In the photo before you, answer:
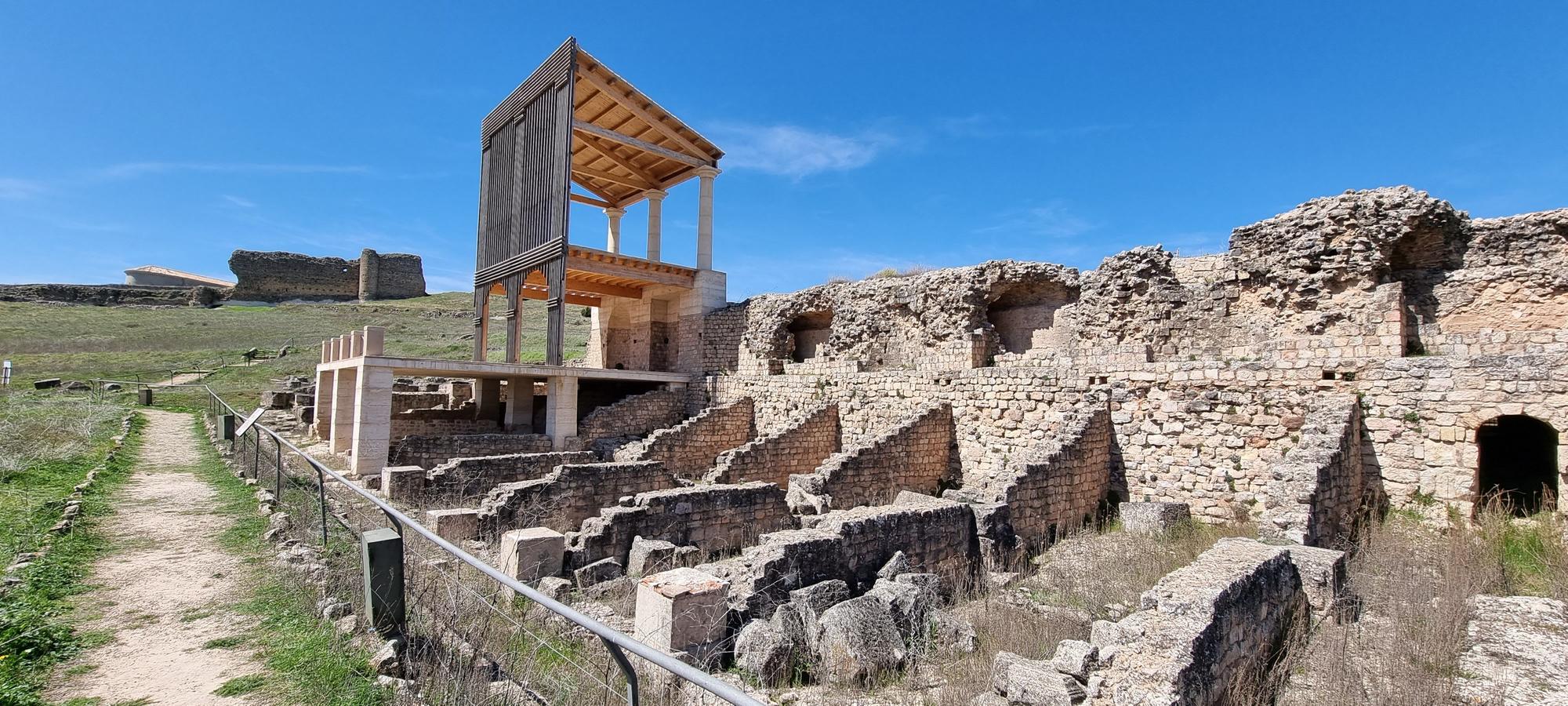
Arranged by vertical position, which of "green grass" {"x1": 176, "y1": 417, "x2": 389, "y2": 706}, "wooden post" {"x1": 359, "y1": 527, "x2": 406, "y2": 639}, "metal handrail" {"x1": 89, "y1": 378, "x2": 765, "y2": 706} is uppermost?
"metal handrail" {"x1": 89, "y1": 378, "x2": 765, "y2": 706}

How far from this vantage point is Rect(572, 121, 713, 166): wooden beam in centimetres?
2000

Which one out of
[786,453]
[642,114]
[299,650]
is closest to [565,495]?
[786,453]

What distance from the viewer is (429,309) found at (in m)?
53.7

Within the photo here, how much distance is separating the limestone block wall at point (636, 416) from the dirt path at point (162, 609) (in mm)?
8979

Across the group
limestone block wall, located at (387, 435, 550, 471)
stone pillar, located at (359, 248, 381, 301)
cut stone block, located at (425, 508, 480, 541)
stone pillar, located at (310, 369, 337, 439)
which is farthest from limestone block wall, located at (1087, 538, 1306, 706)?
stone pillar, located at (359, 248, 381, 301)

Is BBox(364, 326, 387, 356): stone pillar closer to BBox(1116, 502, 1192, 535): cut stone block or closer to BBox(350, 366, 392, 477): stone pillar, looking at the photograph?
BBox(350, 366, 392, 477): stone pillar

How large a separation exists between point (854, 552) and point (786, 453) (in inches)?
287

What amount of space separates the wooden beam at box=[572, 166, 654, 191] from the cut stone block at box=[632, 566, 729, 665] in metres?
20.0

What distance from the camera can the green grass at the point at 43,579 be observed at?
14.7 feet

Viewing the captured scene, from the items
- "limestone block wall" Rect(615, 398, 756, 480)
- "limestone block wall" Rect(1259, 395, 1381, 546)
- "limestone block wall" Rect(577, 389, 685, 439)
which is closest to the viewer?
"limestone block wall" Rect(1259, 395, 1381, 546)

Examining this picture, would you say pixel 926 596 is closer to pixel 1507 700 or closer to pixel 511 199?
pixel 1507 700

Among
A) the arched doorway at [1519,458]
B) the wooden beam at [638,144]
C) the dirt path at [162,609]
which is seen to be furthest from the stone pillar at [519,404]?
the arched doorway at [1519,458]

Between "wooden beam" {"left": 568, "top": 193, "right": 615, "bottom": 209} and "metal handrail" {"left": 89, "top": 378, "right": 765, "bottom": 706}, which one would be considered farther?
"wooden beam" {"left": 568, "top": 193, "right": 615, "bottom": 209}

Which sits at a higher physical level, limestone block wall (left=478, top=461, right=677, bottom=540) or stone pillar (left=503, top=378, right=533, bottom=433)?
stone pillar (left=503, top=378, right=533, bottom=433)
